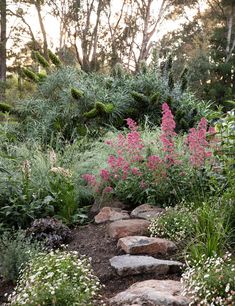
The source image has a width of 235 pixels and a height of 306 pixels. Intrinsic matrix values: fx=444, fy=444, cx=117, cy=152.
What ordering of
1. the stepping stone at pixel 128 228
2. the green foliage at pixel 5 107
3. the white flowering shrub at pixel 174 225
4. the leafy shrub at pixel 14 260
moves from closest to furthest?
the leafy shrub at pixel 14 260 < the white flowering shrub at pixel 174 225 < the stepping stone at pixel 128 228 < the green foliage at pixel 5 107

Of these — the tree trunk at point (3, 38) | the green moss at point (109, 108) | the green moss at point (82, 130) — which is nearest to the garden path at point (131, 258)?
the green moss at point (82, 130)

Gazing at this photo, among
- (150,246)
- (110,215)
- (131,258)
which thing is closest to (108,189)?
(110,215)

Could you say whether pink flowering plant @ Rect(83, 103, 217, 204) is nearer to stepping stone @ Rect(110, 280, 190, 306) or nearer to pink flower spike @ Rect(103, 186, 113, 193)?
pink flower spike @ Rect(103, 186, 113, 193)

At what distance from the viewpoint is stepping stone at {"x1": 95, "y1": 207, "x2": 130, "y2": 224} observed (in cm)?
477

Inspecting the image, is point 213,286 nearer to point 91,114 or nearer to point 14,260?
point 14,260

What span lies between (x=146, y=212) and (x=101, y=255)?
0.87 metres

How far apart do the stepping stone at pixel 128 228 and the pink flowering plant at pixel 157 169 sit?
1.68ft

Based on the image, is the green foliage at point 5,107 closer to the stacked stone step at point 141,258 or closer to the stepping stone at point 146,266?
the stacked stone step at point 141,258

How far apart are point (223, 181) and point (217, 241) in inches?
49.0

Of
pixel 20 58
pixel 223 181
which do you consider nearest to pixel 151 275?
pixel 223 181

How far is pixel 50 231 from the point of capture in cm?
445

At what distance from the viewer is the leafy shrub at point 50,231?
14.2 feet

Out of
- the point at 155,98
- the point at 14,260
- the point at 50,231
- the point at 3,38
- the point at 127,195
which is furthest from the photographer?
the point at 3,38

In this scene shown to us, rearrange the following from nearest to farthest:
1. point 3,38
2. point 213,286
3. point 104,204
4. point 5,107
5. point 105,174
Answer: point 213,286, point 105,174, point 104,204, point 5,107, point 3,38
